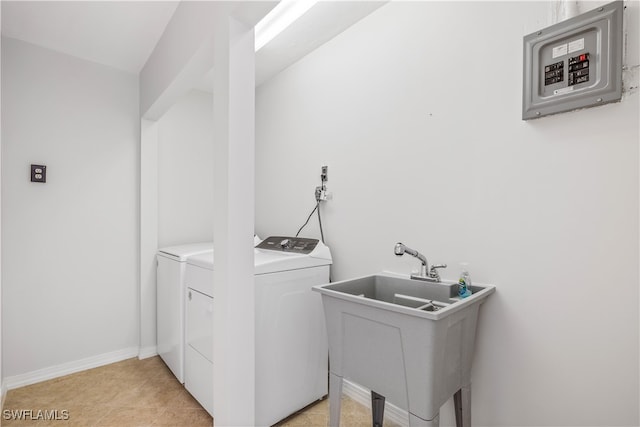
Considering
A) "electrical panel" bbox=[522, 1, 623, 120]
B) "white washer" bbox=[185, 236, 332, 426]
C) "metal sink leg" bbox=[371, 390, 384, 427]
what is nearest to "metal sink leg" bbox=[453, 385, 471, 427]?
"metal sink leg" bbox=[371, 390, 384, 427]

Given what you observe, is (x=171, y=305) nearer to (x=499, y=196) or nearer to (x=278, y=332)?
(x=278, y=332)

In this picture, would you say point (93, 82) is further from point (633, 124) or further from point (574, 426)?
point (574, 426)

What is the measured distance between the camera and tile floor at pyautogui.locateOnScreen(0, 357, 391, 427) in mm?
1853

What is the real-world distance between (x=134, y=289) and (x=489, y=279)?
110 inches

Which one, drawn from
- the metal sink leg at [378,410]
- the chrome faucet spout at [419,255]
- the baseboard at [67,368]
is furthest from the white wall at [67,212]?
the chrome faucet spout at [419,255]

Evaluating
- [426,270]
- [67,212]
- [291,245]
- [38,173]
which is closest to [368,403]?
[426,270]

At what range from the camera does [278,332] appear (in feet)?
5.93

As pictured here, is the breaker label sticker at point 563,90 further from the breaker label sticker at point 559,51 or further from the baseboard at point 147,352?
the baseboard at point 147,352

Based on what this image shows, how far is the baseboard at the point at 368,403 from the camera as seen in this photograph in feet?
5.86

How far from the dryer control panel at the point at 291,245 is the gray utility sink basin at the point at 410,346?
0.53 meters

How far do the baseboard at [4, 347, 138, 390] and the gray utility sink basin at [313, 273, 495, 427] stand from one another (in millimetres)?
2109

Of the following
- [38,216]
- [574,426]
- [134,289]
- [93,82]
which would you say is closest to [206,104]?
[93,82]

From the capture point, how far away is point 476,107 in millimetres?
1511

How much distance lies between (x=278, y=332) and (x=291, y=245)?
0.62 m
